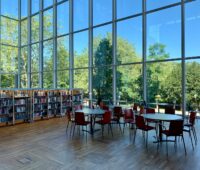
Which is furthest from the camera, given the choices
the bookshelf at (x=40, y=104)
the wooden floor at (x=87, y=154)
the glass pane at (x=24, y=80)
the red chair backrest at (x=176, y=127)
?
the glass pane at (x=24, y=80)

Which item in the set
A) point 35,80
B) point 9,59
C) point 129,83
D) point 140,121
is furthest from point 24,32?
point 140,121

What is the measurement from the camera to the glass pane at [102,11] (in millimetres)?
10141

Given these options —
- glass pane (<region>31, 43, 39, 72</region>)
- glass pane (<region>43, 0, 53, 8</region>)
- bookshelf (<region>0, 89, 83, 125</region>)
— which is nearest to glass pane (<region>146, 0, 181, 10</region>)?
bookshelf (<region>0, 89, 83, 125</region>)

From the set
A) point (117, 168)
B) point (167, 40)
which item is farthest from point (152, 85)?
point (117, 168)

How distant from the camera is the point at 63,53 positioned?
12250mm

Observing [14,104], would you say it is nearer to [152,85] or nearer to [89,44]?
[89,44]

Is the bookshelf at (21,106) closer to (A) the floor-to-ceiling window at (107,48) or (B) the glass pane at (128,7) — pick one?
(A) the floor-to-ceiling window at (107,48)

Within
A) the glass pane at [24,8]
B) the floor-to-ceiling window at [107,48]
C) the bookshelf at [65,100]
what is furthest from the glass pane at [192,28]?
the glass pane at [24,8]

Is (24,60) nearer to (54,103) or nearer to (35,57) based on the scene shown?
(35,57)

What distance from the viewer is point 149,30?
8859 mm

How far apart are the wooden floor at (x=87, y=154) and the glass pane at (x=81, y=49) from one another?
5.93m

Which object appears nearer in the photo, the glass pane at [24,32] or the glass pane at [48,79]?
the glass pane at [48,79]

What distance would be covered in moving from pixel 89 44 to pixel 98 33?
79cm

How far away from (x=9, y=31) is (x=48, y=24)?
12.4ft
